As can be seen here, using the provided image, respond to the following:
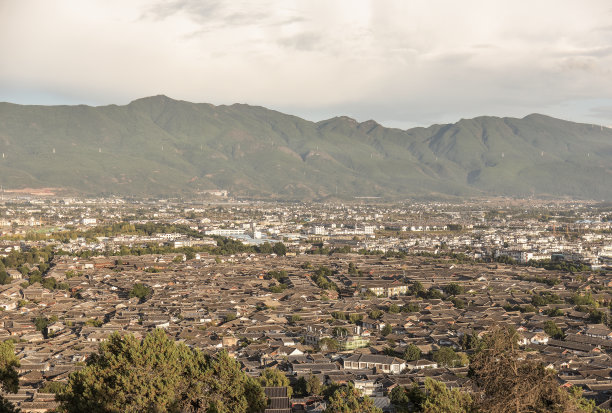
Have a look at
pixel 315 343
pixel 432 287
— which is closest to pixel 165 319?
pixel 315 343

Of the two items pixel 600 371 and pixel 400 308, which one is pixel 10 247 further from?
pixel 600 371

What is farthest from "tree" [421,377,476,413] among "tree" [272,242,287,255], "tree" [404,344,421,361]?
"tree" [272,242,287,255]

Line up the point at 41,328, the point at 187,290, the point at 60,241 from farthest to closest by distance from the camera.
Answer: the point at 60,241
the point at 187,290
the point at 41,328

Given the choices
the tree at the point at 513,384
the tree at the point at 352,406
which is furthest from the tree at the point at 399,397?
the tree at the point at 513,384

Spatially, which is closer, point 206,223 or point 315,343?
point 315,343

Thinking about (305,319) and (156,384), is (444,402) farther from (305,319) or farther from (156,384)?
(305,319)

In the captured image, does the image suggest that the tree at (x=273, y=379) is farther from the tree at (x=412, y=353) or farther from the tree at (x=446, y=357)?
the tree at (x=446, y=357)
